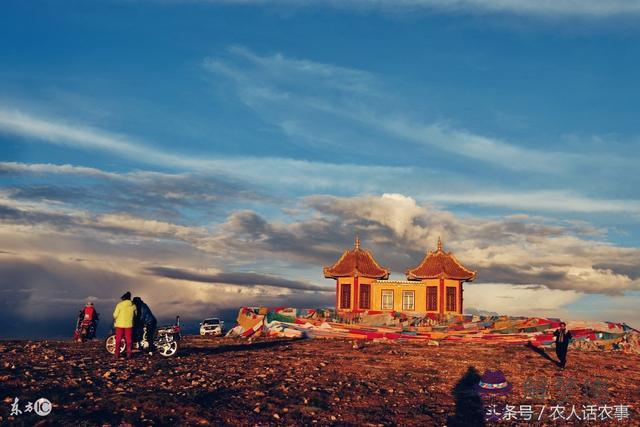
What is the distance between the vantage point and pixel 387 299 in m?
44.5

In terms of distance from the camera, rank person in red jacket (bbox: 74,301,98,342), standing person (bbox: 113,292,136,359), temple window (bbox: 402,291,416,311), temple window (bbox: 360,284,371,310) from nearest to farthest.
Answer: standing person (bbox: 113,292,136,359)
person in red jacket (bbox: 74,301,98,342)
temple window (bbox: 402,291,416,311)
temple window (bbox: 360,284,371,310)

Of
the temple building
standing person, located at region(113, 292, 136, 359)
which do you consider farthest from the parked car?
standing person, located at region(113, 292, 136, 359)

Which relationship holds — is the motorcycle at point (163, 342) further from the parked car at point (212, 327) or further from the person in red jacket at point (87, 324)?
the parked car at point (212, 327)

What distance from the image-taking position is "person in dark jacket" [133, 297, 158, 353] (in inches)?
711

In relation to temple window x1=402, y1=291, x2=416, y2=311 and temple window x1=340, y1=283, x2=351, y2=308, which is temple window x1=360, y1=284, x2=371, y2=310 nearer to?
temple window x1=340, y1=283, x2=351, y2=308

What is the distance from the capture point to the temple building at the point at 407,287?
1731 inches

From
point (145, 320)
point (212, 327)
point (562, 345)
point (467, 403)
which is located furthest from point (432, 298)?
point (467, 403)

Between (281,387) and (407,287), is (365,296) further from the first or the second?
(281,387)

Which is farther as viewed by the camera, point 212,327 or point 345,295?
point 345,295

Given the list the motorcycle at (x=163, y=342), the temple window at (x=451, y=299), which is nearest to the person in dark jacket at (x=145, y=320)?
the motorcycle at (x=163, y=342)

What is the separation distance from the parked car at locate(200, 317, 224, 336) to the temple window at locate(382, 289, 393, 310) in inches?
536

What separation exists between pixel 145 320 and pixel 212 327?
19714mm

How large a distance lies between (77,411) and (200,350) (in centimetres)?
1180

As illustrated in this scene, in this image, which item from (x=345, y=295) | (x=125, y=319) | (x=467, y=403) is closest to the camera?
(x=467, y=403)
